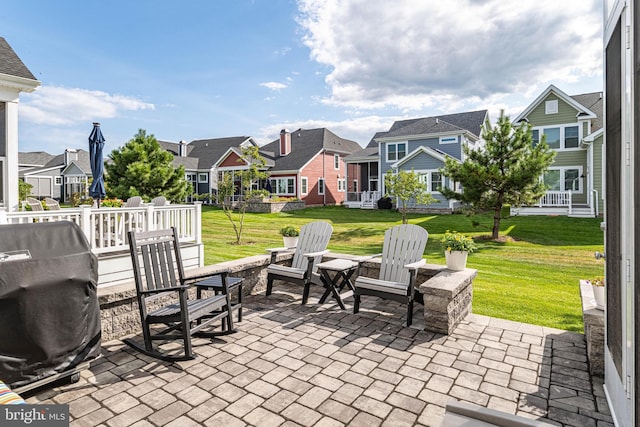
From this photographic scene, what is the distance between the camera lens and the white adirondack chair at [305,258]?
5035 millimetres

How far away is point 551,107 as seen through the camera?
Result: 61.2ft

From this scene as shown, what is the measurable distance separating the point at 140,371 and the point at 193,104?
15171 millimetres

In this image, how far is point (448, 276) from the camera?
4.36 m

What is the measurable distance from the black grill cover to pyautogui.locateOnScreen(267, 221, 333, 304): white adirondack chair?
252cm

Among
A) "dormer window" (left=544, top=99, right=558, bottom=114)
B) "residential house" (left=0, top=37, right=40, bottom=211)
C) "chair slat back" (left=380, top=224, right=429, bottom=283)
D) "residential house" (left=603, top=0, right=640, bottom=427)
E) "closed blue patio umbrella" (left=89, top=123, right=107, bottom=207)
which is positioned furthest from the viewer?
"dormer window" (left=544, top=99, right=558, bottom=114)

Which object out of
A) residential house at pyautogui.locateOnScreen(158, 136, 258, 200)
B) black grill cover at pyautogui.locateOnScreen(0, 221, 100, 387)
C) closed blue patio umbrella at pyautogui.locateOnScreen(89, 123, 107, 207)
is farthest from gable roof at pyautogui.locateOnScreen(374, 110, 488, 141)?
black grill cover at pyautogui.locateOnScreen(0, 221, 100, 387)

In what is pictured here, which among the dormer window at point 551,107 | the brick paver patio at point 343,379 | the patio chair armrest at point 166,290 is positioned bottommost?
the brick paver patio at point 343,379

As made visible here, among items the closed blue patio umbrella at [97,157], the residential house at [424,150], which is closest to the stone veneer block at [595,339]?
the closed blue patio umbrella at [97,157]

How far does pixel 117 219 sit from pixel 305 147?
24.2 m

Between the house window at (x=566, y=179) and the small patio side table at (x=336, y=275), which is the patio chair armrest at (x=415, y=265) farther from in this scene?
the house window at (x=566, y=179)

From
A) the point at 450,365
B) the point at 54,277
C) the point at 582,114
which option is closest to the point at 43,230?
the point at 54,277

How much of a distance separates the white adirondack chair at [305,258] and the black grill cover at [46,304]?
2.52 meters

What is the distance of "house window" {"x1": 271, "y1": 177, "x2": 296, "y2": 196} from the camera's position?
27.1 metres

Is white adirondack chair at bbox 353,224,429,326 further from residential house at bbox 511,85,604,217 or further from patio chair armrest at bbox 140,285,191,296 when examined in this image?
residential house at bbox 511,85,604,217
